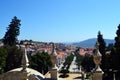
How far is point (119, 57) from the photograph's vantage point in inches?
1751

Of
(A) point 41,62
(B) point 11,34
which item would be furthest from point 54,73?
(B) point 11,34

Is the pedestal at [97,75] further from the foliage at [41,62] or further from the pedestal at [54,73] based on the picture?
the foliage at [41,62]

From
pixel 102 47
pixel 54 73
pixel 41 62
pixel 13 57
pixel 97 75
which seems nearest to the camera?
pixel 97 75

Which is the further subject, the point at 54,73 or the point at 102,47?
the point at 102,47

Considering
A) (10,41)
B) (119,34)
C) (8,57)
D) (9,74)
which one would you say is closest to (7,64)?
(8,57)

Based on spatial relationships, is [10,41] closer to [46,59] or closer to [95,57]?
[46,59]

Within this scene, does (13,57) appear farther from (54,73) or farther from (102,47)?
(54,73)

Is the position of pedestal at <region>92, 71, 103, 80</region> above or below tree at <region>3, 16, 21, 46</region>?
below

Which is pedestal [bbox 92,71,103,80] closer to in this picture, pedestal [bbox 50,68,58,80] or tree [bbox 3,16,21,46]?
pedestal [bbox 50,68,58,80]

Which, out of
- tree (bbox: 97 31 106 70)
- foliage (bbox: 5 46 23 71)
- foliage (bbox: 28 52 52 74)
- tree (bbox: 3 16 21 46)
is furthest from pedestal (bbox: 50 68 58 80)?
tree (bbox: 3 16 21 46)

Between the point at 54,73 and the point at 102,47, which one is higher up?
the point at 102,47

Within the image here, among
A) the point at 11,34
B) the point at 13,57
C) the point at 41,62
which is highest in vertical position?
the point at 11,34

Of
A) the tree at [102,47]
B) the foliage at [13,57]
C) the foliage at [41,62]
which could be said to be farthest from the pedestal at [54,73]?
the foliage at [41,62]

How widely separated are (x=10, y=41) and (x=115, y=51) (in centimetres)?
2984
